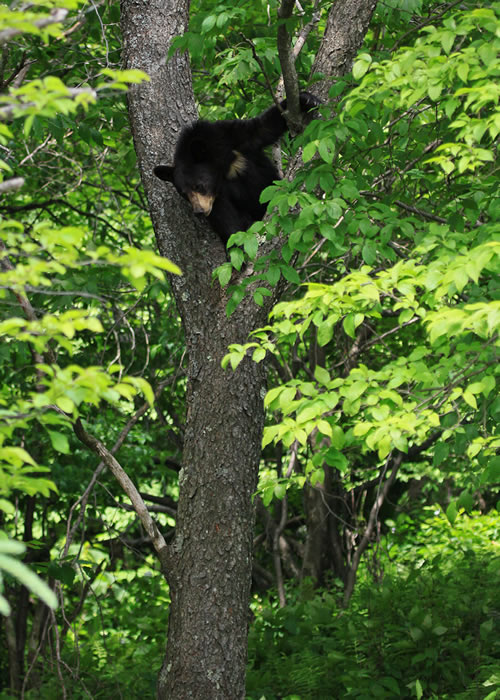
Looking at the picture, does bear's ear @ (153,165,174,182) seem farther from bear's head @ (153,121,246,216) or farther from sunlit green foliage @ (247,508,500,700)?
sunlit green foliage @ (247,508,500,700)

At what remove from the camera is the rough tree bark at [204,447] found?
287 centimetres

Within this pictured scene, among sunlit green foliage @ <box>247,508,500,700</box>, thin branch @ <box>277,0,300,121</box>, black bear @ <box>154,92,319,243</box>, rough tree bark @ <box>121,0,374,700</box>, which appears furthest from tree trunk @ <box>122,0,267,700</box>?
sunlit green foliage @ <box>247,508,500,700</box>

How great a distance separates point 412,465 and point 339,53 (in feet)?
17.8

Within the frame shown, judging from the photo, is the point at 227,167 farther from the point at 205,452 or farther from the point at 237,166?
the point at 205,452

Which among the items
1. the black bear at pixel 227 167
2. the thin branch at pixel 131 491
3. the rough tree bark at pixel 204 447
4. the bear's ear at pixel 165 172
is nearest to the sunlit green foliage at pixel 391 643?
the rough tree bark at pixel 204 447

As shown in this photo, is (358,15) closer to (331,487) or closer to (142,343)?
(142,343)

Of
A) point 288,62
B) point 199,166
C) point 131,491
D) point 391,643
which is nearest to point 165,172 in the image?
point 199,166

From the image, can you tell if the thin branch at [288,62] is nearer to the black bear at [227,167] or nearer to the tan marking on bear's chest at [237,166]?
the black bear at [227,167]

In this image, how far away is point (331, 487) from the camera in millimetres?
6754

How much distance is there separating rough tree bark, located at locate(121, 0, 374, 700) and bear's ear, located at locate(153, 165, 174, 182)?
4 cm

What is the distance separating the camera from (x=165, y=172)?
3.34m

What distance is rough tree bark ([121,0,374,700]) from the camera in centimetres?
287

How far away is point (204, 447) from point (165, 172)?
1.25m

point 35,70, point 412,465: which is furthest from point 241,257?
point 412,465
